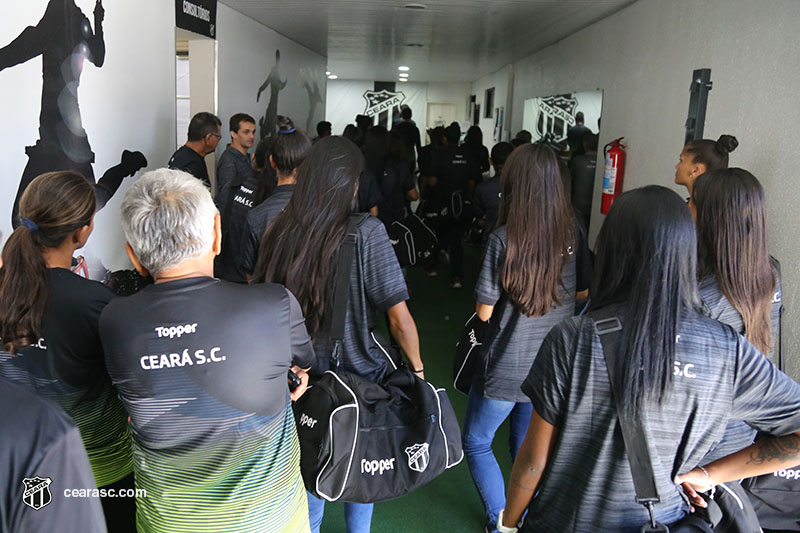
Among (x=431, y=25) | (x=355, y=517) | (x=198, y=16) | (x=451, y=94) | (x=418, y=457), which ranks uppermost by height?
(x=451, y=94)

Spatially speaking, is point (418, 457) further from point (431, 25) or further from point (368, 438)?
point (431, 25)

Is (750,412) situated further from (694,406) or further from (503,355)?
(503,355)

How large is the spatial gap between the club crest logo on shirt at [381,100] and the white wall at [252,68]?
27.5 ft

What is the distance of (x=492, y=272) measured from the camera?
221 cm

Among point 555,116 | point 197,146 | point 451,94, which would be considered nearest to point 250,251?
point 197,146

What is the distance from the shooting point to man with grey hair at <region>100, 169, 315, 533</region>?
4.25 ft

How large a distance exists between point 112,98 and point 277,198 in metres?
2.60

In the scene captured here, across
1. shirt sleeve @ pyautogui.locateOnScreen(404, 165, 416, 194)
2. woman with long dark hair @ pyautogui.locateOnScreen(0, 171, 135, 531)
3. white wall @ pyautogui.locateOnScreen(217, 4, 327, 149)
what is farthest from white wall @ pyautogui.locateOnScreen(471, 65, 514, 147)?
woman with long dark hair @ pyautogui.locateOnScreen(0, 171, 135, 531)

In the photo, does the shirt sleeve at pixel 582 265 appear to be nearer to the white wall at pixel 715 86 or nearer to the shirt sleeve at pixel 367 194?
the white wall at pixel 715 86

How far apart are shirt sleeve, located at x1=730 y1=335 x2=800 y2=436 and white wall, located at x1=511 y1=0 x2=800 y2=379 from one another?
1.91 meters

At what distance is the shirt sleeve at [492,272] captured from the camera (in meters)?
2.19

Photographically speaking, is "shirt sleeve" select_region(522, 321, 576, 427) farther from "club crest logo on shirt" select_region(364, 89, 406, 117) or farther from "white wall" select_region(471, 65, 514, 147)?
"club crest logo on shirt" select_region(364, 89, 406, 117)

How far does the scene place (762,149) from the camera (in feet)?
10.9

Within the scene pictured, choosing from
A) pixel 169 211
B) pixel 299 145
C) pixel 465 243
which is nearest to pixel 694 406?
pixel 169 211
